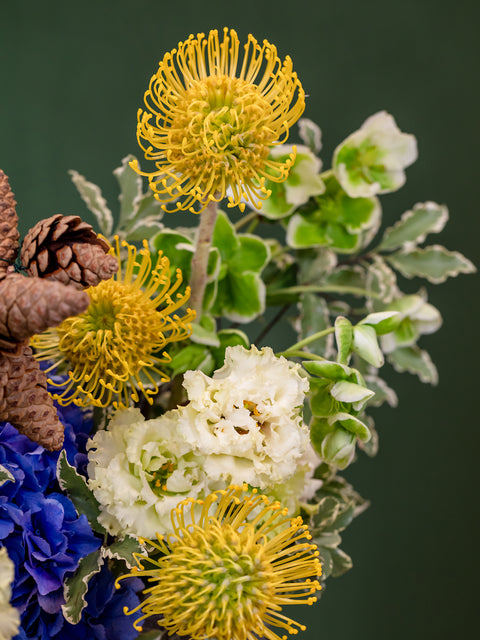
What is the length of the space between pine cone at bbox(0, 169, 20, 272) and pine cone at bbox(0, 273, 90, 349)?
0.06 metres

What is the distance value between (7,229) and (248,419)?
0.74 ft

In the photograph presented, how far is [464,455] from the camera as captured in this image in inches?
49.9

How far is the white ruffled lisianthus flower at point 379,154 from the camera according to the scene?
2.44 ft

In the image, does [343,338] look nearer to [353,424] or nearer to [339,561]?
[353,424]

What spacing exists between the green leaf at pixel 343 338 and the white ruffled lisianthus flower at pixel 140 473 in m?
0.15

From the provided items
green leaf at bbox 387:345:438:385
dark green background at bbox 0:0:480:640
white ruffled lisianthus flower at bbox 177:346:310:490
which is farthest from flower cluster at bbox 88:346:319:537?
dark green background at bbox 0:0:480:640

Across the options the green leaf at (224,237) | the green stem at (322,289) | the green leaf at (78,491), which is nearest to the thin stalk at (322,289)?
the green stem at (322,289)

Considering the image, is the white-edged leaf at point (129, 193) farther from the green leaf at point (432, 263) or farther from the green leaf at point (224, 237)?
the green leaf at point (432, 263)

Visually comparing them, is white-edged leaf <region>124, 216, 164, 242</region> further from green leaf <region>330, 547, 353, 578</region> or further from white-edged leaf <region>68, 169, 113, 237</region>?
green leaf <region>330, 547, 353, 578</region>

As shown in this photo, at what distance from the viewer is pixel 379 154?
75cm

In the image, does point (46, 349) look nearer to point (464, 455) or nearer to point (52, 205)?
point (52, 205)

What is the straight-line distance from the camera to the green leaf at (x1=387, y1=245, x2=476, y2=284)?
0.83 m

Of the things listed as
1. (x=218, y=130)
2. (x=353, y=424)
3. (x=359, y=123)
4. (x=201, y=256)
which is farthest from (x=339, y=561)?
(x=359, y=123)

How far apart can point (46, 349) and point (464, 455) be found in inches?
37.4
